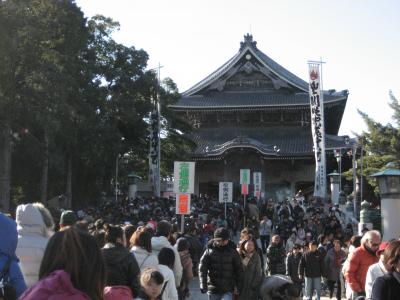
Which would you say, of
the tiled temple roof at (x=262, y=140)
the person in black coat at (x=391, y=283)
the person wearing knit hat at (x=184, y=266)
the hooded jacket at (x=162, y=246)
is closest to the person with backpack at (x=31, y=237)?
the hooded jacket at (x=162, y=246)

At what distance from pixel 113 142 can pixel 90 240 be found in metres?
24.4

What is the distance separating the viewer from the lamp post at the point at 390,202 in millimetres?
16702

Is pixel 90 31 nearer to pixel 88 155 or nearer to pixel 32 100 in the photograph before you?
pixel 88 155

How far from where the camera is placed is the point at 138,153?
3416cm

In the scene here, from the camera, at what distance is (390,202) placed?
17.0m

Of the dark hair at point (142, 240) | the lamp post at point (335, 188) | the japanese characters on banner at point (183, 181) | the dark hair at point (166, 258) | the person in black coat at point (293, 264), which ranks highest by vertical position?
the lamp post at point (335, 188)

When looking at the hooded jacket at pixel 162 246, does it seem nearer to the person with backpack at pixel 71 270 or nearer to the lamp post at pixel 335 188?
the person with backpack at pixel 71 270

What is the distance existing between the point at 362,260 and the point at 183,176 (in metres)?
8.06

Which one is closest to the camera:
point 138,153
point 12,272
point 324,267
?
point 12,272

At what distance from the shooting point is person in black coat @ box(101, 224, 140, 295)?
201 inches

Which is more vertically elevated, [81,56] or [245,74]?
[245,74]

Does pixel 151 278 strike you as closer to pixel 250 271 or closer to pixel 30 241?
pixel 30 241

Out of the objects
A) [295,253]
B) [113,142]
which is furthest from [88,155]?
[295,253]

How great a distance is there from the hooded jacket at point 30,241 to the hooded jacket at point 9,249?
22.3 inches
